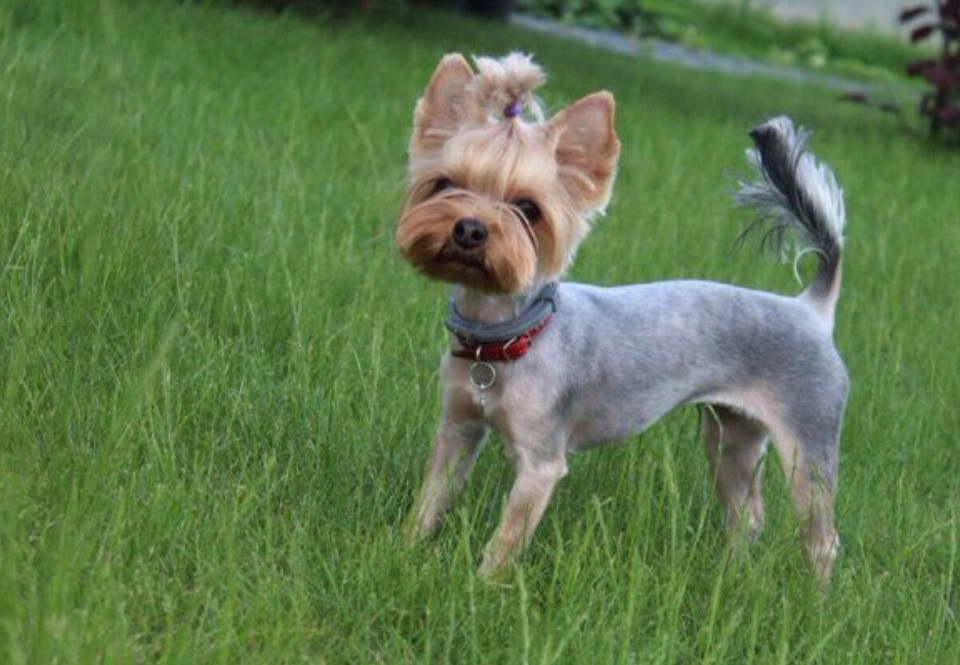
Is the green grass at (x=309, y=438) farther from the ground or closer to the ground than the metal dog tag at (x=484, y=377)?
closer to the ground

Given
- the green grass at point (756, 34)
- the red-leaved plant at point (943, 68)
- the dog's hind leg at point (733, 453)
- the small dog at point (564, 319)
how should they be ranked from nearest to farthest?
the small dog at point (564, 319) → the dog's hind leg at point (733, 453) → the red-leaved plant at point (943, 68) → the green grass at point (756, 34)

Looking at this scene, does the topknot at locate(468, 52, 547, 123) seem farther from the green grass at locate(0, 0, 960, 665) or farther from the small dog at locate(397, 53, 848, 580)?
the green grass at locate(0, 0, 960, 665)

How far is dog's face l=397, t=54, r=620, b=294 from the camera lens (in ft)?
12.5

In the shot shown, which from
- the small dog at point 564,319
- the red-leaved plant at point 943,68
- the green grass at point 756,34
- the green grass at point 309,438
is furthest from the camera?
the green grass at point 756,34

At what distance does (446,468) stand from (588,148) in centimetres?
90

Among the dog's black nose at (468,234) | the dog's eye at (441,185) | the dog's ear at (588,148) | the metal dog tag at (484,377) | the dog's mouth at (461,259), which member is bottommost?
the metal dog tag at (484,377)

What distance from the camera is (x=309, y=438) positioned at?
429 cm

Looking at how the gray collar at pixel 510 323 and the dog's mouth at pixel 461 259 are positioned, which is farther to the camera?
the gray collar at pixel 510 323

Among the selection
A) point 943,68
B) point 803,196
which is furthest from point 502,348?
point 943,68

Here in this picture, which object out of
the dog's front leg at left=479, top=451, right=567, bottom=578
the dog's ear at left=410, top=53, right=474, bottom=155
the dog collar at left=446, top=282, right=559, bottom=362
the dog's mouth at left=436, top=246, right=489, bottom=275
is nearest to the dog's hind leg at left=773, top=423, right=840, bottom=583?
the dog's front leg at left=479, top=451, right=567, bottom=578

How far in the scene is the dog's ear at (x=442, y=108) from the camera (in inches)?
160

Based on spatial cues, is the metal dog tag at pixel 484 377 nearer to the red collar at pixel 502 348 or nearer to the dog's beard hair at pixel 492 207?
the red collar at pixel 502 348

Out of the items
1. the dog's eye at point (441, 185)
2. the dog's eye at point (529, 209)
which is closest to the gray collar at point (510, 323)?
the dog's eye at point (529, 209)

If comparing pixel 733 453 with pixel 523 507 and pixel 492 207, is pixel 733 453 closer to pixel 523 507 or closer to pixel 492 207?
pixel 523 507
